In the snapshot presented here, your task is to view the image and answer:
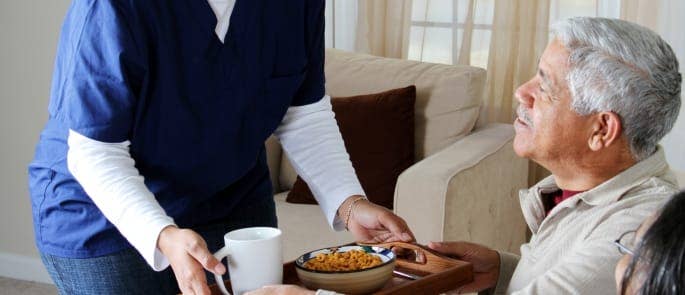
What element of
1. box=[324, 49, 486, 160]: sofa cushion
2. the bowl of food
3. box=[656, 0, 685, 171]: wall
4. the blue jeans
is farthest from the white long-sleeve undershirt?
box=[656, 0, 685, 171]: wall

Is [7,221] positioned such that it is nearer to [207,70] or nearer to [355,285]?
[207,70]

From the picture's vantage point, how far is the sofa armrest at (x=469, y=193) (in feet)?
Answer: 8.09

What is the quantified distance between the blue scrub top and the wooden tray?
0.75 ft

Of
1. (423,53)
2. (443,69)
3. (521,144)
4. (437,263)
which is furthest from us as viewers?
(423,53)

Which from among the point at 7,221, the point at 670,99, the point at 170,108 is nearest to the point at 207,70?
the point at 170,108

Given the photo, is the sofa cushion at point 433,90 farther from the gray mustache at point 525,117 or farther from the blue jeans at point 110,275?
the blue jeans at point 110,275

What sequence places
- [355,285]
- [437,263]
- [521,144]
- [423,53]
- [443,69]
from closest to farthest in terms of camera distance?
[355,285], [437,263], [521,144], [443,69], [423,53]

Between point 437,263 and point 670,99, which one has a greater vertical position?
point 670,99

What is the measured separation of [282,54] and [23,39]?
223 cm

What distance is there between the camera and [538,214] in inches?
62.4

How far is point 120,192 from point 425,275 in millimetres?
454

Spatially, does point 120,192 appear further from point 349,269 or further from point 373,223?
point 373,223

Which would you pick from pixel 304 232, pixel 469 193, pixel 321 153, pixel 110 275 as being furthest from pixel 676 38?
pixel 110 275

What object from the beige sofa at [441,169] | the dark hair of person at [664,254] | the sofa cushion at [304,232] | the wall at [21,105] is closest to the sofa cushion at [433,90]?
the beige sofa at [441,169]
